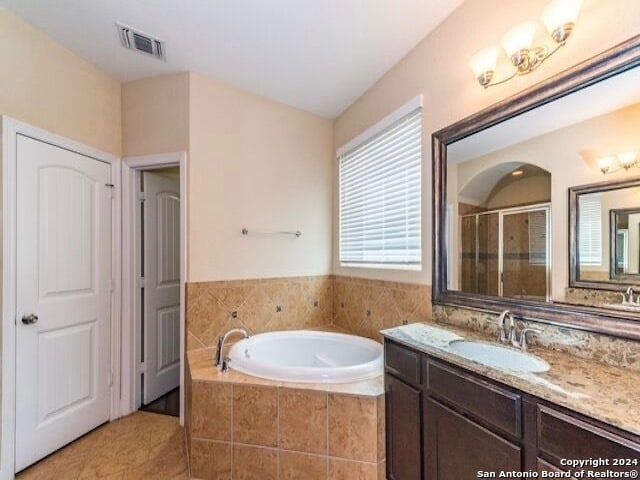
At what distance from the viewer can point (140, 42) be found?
82.5 inches

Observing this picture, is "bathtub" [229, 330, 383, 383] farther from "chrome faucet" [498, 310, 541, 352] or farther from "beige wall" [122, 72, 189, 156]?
"beige wall" [122, 72, 189, 156]

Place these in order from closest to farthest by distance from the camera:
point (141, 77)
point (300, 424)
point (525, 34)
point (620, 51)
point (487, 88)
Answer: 1. point (620, 51)
2. point (525, 34)
3. point (487, 88)
4. point (300, 424)
5. point (141, 77)

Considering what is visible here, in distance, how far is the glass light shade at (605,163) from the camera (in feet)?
3.90

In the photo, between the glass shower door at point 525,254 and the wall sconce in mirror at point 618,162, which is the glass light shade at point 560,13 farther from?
the glass shower door at point 525,254

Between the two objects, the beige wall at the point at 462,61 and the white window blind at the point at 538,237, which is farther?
the white window blind at the point at 538,237

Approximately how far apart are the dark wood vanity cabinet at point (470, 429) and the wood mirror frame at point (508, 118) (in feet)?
1.43

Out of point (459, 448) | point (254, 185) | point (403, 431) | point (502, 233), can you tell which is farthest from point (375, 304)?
point (254, 185)

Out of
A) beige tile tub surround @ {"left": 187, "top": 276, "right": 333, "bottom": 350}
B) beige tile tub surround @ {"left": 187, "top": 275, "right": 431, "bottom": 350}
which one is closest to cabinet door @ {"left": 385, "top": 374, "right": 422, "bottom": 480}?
beige tile tub surround @ {"left": 187, "top": 275, "right": 431, "bottom": 350}

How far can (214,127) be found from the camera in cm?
257

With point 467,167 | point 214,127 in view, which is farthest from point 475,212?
point 214,127

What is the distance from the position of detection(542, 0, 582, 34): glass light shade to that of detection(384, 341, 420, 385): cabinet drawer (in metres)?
1.47

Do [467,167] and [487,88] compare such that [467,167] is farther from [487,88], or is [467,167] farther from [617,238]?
[617,238]

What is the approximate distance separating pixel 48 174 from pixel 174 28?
4.06 feet

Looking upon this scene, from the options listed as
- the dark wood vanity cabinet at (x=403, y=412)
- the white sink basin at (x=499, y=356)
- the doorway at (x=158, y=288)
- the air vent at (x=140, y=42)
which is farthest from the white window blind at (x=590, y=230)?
the doorway at (x=158, y=288)
